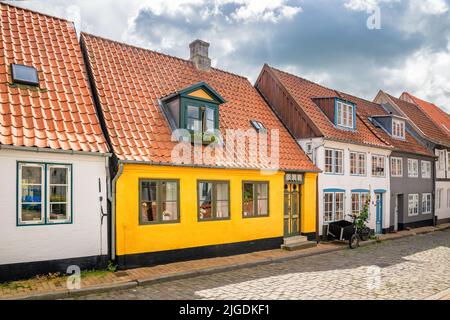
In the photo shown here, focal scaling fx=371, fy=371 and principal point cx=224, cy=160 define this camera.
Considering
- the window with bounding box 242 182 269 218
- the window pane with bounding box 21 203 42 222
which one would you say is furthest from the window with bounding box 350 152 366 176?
the window pane with bounding box 21 203 42 222

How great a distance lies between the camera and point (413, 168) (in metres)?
24.2

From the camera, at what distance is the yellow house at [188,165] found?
35.3ft

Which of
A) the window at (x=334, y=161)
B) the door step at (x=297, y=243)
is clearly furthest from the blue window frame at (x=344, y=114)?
the door step at (x=297, y=243)

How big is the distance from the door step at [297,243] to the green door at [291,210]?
33 centimetres

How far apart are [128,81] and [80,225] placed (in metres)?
5.63

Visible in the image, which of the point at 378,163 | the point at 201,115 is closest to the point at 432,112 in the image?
the point at 378,163

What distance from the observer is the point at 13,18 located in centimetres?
1197

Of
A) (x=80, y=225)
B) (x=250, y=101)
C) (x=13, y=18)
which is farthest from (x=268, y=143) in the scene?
(x=13, y=18)

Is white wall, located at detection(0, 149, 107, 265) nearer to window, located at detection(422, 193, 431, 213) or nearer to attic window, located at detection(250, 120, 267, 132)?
attic window, located at detection(250, 120, 267, 132)

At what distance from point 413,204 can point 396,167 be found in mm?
3540

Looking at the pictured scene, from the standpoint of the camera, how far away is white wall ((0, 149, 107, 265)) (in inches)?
341

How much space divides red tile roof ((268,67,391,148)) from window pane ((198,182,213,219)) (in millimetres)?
6760

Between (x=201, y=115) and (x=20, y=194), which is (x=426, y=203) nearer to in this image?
(x=201, y=115)

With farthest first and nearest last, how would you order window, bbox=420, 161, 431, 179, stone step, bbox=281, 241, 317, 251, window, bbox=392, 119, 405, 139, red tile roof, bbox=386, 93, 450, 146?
red tile roof, bbox=386, 93, 450, 146
window, bbox=420, 161, 431, 179
window, bbox=392, 119, 405, 139
stone step, bbox=281, 241, 317, 251
